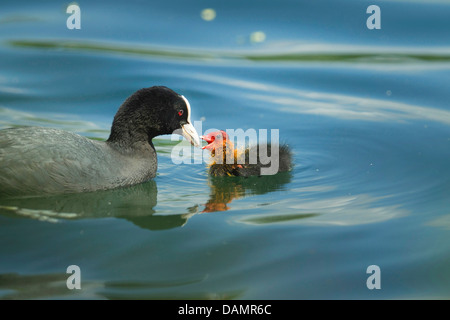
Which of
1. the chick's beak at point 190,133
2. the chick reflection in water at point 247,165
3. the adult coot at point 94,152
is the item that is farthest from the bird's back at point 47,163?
the chick reflection in water at point 247,165

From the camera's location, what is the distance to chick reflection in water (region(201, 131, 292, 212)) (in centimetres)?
604

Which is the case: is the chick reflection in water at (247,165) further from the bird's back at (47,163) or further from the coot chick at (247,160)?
the bird's back at (47,163)

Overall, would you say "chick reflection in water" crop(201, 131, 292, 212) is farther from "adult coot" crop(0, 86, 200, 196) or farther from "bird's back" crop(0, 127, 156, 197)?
"bird's back" crop(0, 127, 156, 197)

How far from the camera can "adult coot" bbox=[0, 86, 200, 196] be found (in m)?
5.13

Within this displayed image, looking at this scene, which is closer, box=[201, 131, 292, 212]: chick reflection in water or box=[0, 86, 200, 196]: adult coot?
box=[0, 86, 200, 196]: adult coot

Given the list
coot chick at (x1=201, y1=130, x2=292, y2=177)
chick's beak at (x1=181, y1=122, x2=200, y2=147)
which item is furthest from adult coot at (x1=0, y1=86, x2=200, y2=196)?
coot chick at (x1=201, y1=130, x2=292, y2=177)

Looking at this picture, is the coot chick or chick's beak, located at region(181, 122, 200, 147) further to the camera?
the coot chick

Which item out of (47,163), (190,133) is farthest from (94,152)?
(190,133)

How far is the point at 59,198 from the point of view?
17.1 ft

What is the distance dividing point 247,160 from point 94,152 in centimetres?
150

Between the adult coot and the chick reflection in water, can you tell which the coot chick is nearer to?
the chick reflection in water

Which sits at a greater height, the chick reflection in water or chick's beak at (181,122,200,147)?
chick's beak at (181,122,200,147)

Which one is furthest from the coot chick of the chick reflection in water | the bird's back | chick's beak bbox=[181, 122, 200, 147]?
the bird's back

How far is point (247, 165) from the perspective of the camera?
6.14 meters
